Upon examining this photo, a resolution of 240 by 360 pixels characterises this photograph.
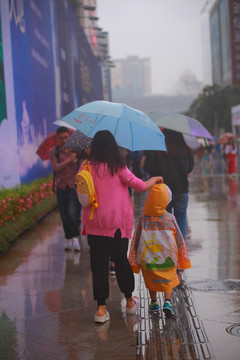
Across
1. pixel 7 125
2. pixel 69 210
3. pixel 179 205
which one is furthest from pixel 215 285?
pixel 7 125

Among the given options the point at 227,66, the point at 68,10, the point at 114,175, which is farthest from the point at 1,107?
the point at 227,66

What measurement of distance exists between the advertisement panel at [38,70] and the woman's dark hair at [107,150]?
325 inches

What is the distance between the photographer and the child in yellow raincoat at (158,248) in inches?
203

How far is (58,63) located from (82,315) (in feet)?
57.3

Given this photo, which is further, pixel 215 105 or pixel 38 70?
pixel 215 105

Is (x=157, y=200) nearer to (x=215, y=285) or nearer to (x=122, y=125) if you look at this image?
(x=122, y=125)

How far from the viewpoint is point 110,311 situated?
548 cm

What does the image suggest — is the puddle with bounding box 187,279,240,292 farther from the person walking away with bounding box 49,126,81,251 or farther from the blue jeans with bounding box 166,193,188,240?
the person walking away with bounding box 49,126,81,251

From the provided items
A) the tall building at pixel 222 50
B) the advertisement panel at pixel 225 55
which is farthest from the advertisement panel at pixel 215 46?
the advertisement panel at pixel 225 55

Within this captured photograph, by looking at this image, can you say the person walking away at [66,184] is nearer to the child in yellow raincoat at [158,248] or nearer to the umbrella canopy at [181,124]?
the umbrella canopy at [181,124]

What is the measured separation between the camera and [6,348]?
14.9 ft

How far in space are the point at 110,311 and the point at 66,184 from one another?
3.33 metres

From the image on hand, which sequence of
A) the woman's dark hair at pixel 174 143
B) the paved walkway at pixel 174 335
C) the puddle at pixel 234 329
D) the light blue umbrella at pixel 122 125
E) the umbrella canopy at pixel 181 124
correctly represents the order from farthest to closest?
the woman's dark hair at pixel 174 143 < the umbrella canopy at pixel 181 124 < the light blue umbrella at pixel 122 125 < the puddle at pixel 234 329 < the paved walkway at pixel 174 335

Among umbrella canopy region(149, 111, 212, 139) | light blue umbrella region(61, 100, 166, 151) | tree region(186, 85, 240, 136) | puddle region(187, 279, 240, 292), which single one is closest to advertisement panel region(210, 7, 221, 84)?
tree region(186, 85, 240, 136)
